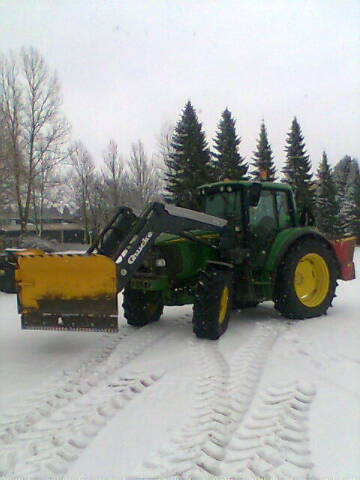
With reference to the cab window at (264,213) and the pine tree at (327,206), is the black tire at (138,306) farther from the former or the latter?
the pine tree at (327,206)

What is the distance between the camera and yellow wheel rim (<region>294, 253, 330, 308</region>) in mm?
6359

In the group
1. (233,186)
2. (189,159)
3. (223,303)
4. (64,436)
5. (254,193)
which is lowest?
(64,436)

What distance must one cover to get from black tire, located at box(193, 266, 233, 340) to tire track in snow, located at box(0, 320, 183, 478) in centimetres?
88

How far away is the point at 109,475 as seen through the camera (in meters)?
2.37

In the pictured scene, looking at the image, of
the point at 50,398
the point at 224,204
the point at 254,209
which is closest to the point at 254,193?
the point at 254,209

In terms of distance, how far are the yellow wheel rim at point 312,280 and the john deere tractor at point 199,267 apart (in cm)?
2

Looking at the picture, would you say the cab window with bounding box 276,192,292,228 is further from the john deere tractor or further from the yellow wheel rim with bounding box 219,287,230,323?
the yellow wheel rim with bounding box 219,287,230,323

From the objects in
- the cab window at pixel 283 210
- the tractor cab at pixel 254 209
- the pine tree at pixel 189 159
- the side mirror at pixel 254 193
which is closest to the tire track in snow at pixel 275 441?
the tractor cab at pixel 254 209

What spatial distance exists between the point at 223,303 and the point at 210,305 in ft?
1.12

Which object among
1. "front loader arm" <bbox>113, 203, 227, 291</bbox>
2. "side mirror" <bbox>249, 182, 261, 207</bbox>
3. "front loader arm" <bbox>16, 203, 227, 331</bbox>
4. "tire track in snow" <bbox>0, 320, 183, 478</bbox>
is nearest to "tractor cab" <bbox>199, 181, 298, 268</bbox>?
"side mirror" <bbox>249, 182, 261, 207</bbox>

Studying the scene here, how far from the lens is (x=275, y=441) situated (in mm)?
2666

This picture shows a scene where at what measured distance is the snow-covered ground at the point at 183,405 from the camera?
2467 mm

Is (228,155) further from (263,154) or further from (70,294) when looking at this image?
(70,294)

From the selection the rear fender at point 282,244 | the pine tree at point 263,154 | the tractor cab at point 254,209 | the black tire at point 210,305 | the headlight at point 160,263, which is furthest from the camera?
the pine tree at point 263,154
